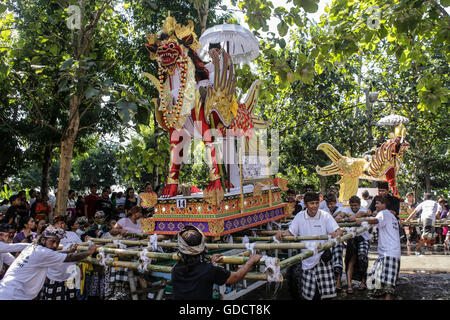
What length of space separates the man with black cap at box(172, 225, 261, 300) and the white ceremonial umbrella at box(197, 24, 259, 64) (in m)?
4.16

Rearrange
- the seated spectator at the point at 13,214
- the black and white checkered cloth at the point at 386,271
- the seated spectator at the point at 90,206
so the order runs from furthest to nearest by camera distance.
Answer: the seated spectator at the point at 90,206, the seated spectator at the point at 13,214, the black and white checkered cloth at the point at 386,271

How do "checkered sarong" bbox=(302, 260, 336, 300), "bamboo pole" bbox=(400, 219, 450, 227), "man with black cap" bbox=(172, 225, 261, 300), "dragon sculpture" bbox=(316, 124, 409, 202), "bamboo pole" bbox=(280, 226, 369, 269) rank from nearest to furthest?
"man with black cap" bbox=(172, 225, 261, 300)
"bamboo pole" bbox=(280, 226, 369, 269)
"checkered sarong" bbox=(302, 260, 336, 300)
"bamboo pole" bbox=(400, 219, 450, 227)
"dragon sculpture" bbox=(316, 124, 409, 202)

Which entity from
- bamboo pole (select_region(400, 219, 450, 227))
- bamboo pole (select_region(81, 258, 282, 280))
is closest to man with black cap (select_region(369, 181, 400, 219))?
bamboo pole (select_region(81, 258, 282, 280))

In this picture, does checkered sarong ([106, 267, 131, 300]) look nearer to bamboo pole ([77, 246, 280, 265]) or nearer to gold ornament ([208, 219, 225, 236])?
bamboo pole ([77, 246, 280, 265])

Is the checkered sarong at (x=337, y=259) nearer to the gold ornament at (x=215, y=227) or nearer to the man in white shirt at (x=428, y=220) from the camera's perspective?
the gold ornament at (x=215, y=227)

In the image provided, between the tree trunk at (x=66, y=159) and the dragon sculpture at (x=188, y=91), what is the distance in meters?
2.96

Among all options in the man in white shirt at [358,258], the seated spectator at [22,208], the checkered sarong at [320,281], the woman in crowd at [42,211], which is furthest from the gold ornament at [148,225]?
the seated spectator at [22,208]

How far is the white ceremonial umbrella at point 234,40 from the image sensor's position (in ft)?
19.5

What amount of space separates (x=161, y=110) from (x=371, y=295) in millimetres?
4168

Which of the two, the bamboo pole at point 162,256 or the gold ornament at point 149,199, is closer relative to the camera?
the bamboo pole at point 162,256

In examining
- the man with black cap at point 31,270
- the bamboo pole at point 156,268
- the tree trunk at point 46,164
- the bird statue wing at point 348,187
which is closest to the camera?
the bamboo pole at point 156,268

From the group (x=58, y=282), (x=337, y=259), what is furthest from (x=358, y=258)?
(x=58, y=282)

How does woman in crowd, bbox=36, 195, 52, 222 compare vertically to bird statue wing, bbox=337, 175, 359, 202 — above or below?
below

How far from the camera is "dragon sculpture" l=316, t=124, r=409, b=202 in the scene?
10.5 m
